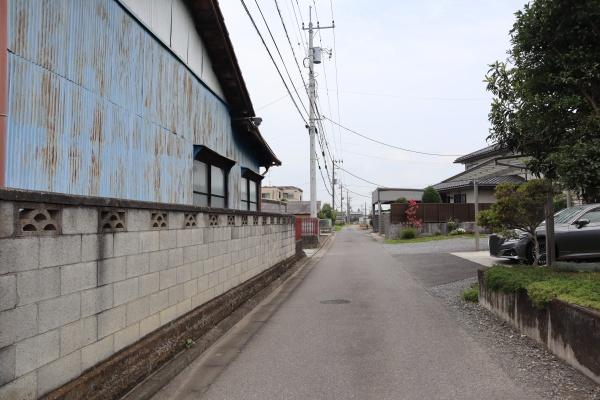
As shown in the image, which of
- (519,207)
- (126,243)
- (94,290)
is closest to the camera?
(94,290)

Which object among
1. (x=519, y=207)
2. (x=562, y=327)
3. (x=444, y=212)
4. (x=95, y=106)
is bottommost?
(x=562, y=327)

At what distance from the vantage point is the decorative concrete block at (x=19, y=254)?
302 centimetres

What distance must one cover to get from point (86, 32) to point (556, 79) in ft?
19.2

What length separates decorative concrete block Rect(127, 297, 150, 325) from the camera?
479cm

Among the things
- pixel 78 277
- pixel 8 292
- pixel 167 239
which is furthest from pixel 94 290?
pixel 167 239

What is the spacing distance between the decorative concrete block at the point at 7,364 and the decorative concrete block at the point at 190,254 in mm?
3255

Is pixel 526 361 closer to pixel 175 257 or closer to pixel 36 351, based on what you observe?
pixel 175 257

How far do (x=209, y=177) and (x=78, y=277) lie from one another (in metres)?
7.17

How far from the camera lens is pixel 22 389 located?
3.16 m

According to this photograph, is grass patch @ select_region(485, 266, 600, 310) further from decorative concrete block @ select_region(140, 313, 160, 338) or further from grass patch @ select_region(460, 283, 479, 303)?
decorative concrete block @ select_region(140, 313, 160, 338)

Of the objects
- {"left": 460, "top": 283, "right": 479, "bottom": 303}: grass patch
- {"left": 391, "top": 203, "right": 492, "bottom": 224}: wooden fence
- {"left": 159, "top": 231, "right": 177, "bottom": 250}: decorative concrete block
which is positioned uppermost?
{"left": 391, "top": 203, "right": 492, "bottom": 224}: wooden fence

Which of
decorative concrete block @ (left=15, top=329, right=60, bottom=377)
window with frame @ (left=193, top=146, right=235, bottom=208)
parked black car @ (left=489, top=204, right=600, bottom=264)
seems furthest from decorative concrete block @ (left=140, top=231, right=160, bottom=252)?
parked black car @ (left=489, top=204, right=600, bottom=264)

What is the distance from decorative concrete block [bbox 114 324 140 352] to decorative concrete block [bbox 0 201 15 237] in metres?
1.77

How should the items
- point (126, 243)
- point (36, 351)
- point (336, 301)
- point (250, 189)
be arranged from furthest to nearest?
point (250, 189) → point (336, 301) → point (126, 243) → point (36, 351)
